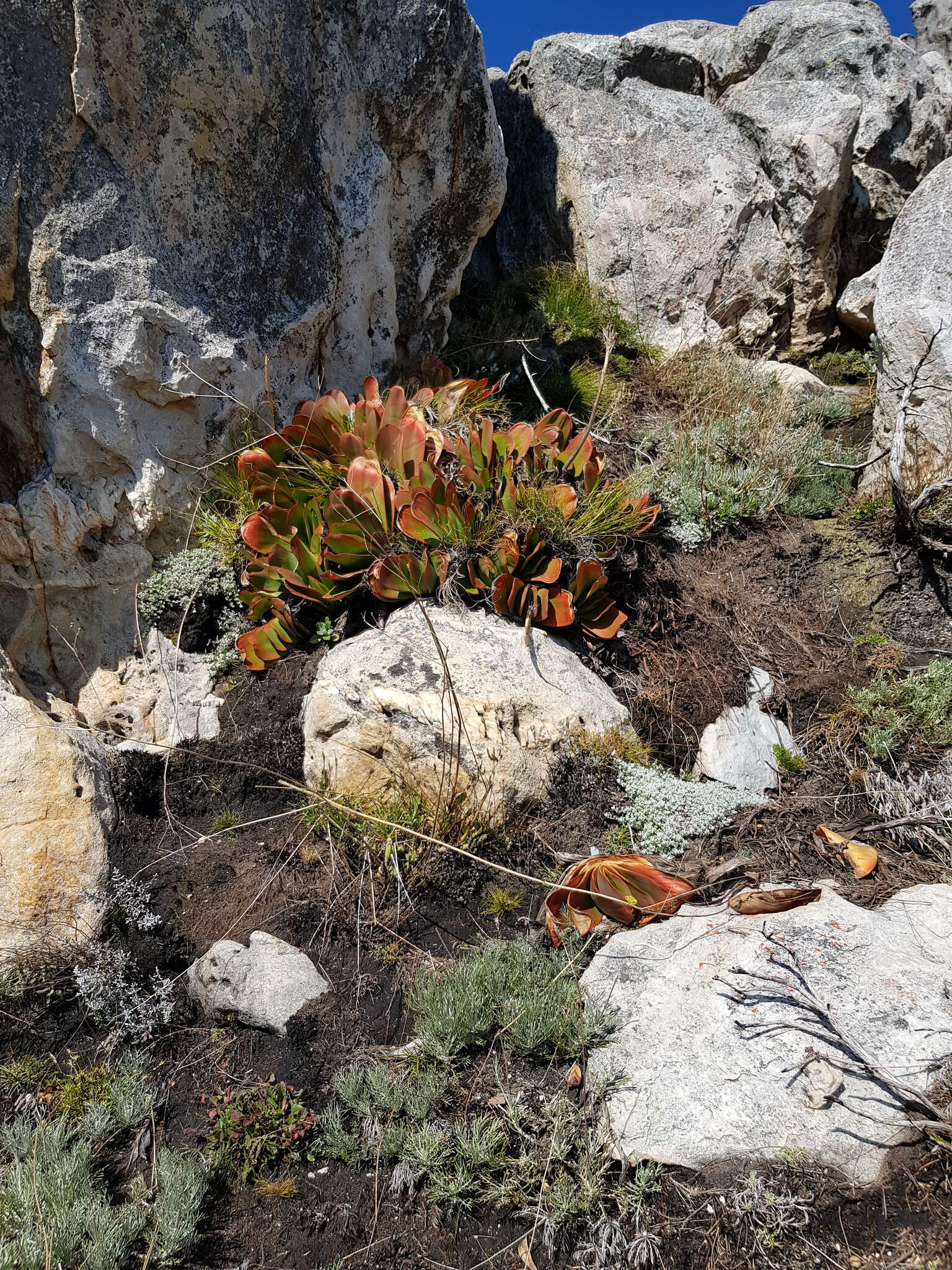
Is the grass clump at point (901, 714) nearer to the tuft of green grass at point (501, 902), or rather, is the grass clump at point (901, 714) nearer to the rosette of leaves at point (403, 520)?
the rosette of leaves at point (403, 520)

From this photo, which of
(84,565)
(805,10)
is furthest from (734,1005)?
(805,10)

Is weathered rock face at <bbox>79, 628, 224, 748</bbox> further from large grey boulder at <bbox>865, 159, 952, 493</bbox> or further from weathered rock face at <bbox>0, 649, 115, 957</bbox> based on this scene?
large grey boulder at <bbox>865, 159, 952, 493</bbox>

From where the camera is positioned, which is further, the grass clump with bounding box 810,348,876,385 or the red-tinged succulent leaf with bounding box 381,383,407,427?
the grass clump with bounding box 810,348,876,385

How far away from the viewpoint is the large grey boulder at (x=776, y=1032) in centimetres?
269

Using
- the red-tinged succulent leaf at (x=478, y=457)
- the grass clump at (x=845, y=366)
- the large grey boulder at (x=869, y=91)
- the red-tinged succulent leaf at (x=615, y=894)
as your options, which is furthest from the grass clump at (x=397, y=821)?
the large grey boulder at (x=869, y=91)

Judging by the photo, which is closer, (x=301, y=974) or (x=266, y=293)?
(x=301, y=974)

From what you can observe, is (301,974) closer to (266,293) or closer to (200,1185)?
(200,1185)

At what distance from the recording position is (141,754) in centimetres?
414

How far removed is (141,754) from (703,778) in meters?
3.06

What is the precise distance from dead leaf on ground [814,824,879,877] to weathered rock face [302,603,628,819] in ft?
3.87

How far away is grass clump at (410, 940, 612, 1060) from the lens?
3.01 m

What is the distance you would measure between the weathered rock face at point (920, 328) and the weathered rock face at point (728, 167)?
6.60ft

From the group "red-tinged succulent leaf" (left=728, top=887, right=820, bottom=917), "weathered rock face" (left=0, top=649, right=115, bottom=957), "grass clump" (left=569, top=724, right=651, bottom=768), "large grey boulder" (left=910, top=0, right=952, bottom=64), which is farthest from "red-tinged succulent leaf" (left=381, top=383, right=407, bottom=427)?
"large grey boulder" (left=910, top=0, right=952, bottom=64)

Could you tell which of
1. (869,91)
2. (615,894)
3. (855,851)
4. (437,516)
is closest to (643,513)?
(437,516)
